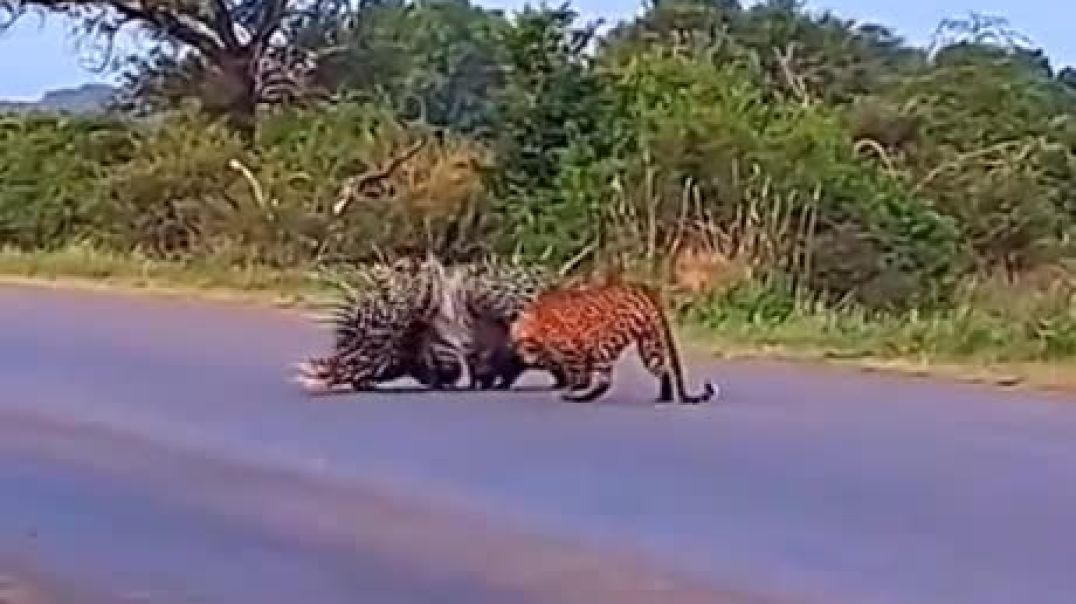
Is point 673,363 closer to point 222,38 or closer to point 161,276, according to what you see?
point 161,276

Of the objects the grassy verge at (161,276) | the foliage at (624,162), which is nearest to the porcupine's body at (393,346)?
the foliage at (624,162)

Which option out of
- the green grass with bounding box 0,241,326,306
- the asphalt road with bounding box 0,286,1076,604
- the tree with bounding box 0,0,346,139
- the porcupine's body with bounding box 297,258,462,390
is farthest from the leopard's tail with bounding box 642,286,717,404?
the tree with bounding box 0,0,346,139

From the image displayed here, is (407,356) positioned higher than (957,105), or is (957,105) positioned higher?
(957,105)

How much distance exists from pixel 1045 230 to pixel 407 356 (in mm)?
11702

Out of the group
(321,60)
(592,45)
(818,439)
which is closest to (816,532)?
(818,439)

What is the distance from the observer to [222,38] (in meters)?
36.6

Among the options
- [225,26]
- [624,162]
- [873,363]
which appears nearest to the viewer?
[873,363]

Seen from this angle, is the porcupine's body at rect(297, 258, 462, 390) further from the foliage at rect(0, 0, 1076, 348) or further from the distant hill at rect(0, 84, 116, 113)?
the distant hill at rect(0, 84, 116, 113)

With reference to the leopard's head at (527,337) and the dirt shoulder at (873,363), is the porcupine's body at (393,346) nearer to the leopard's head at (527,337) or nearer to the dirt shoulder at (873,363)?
the leopard's head at (527,337)

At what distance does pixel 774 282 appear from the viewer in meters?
20.6

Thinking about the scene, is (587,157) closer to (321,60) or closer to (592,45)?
(592,45)

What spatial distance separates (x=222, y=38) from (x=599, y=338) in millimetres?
23501

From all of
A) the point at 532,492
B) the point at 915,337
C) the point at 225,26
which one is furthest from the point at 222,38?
the point at 532,492

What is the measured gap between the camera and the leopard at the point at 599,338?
13.9 meters
